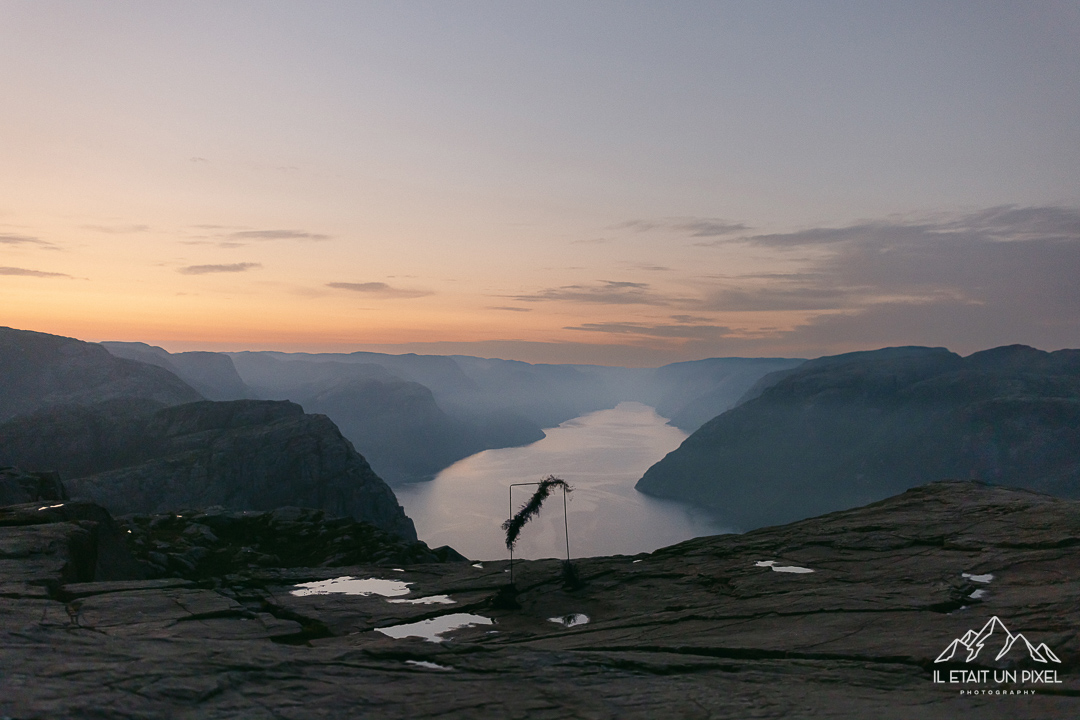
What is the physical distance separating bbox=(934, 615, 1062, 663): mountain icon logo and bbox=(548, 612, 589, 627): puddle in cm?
1314

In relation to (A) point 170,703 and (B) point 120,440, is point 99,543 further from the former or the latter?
(B) point 120,440

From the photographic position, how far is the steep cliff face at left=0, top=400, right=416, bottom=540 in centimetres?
15338

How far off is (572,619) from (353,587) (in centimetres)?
1265

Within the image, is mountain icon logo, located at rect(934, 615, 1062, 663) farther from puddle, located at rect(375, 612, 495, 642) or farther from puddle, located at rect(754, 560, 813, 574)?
puddle, located at rect(375, 612, 495, 642)

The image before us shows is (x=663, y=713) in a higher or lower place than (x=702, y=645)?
higher

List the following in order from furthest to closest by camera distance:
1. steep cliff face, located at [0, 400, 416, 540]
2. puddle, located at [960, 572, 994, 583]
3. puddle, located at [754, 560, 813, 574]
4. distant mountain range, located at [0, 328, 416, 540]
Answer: steep cliff face, located at [0, 400, 416, 540], distant mountain range, located at [0, 328, 416, 540], puddle, located at [754, 560, 813, 574], puddle, located at [960, 572, 994, 583]

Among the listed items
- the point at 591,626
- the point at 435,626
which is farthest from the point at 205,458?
the point at 591,626

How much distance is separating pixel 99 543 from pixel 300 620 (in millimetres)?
16816

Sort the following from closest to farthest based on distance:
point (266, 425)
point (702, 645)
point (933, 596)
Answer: point (702, 645) < point (933, 596) < point (266, 425)

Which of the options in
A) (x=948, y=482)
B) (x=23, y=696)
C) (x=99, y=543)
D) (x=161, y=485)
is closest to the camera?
(x=23, y=696)

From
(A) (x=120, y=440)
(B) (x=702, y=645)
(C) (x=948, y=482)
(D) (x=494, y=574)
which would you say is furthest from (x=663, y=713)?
(A) (x=120, y=440)

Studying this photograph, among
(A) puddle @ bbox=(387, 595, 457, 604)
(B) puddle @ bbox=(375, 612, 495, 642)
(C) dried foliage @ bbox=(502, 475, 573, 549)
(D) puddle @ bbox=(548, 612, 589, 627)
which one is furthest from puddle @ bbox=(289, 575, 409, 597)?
(D) puddle @ bbox=(548, 612, 589, 627)

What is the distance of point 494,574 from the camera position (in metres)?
34.6

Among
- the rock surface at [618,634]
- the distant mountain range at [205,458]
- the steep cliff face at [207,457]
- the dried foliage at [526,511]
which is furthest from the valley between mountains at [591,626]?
the distant mountain range at [205,458]
